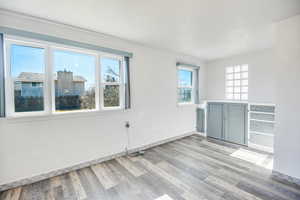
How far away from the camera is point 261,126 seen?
129 inches

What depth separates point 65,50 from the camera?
2.37 metres

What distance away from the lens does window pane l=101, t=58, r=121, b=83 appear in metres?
2.80

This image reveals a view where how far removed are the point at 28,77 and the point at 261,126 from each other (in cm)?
471

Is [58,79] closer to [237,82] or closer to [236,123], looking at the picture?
[236,123]

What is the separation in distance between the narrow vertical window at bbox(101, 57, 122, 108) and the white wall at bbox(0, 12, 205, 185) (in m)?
0.25

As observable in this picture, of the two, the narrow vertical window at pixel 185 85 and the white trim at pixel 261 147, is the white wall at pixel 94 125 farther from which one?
the white trim at pixel 261 147

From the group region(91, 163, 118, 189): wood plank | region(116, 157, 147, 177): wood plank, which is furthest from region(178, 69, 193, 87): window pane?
region(91, 163, 118, 189): wood plank

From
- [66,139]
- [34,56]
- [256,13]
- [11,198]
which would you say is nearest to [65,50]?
[34,56]

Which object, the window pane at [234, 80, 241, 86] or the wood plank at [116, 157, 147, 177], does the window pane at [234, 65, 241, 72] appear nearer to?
the window pane at [234, 80, 241, 86]

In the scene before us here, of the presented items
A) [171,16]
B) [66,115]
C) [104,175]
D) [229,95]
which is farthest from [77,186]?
[229,95]

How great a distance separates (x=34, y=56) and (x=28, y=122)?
1.01 metres

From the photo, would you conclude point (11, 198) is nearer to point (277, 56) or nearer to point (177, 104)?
point (177, 104)

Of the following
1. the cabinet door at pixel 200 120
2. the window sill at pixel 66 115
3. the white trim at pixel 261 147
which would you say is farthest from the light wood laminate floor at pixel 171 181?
the cabinet door at pixel 200 120

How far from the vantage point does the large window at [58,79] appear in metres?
2.02
